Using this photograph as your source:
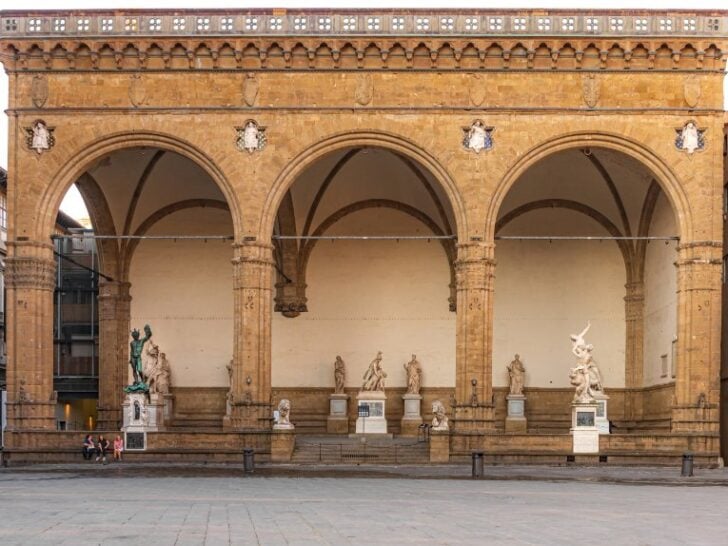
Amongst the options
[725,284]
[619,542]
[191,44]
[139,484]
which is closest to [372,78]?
[191,44]

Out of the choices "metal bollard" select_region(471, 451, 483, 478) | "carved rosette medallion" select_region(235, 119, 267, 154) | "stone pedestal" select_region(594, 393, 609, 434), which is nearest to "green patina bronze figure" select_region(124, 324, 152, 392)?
"carved rosette medallion" select_region(235, 119, 267, 154)

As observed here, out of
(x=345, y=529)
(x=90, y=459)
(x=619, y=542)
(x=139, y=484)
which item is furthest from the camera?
(x=90, y=459)

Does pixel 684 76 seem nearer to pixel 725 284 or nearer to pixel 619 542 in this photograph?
pixel 725 284

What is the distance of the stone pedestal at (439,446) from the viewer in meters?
38.0

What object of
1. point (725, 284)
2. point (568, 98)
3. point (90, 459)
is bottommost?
point (90, 459)

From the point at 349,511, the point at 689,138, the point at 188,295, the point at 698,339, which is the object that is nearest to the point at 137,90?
the point at 188,295

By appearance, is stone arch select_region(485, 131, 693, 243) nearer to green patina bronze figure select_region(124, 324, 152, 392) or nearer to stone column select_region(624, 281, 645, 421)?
stone column select_region(624, 281, 645, 421)

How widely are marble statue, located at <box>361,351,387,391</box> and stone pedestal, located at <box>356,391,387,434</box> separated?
0.74 feet

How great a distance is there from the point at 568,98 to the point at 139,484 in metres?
17.3

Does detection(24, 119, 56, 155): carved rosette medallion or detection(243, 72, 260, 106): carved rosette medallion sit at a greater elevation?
detection(243, 72, 260, 106): carved rosette medallion

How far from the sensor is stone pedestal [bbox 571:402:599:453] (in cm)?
3788

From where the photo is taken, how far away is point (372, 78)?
3950cm

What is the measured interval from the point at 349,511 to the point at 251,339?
1842 cm

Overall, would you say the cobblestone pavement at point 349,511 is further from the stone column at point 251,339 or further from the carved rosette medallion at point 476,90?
the carved rosette medallion at point 476,90
